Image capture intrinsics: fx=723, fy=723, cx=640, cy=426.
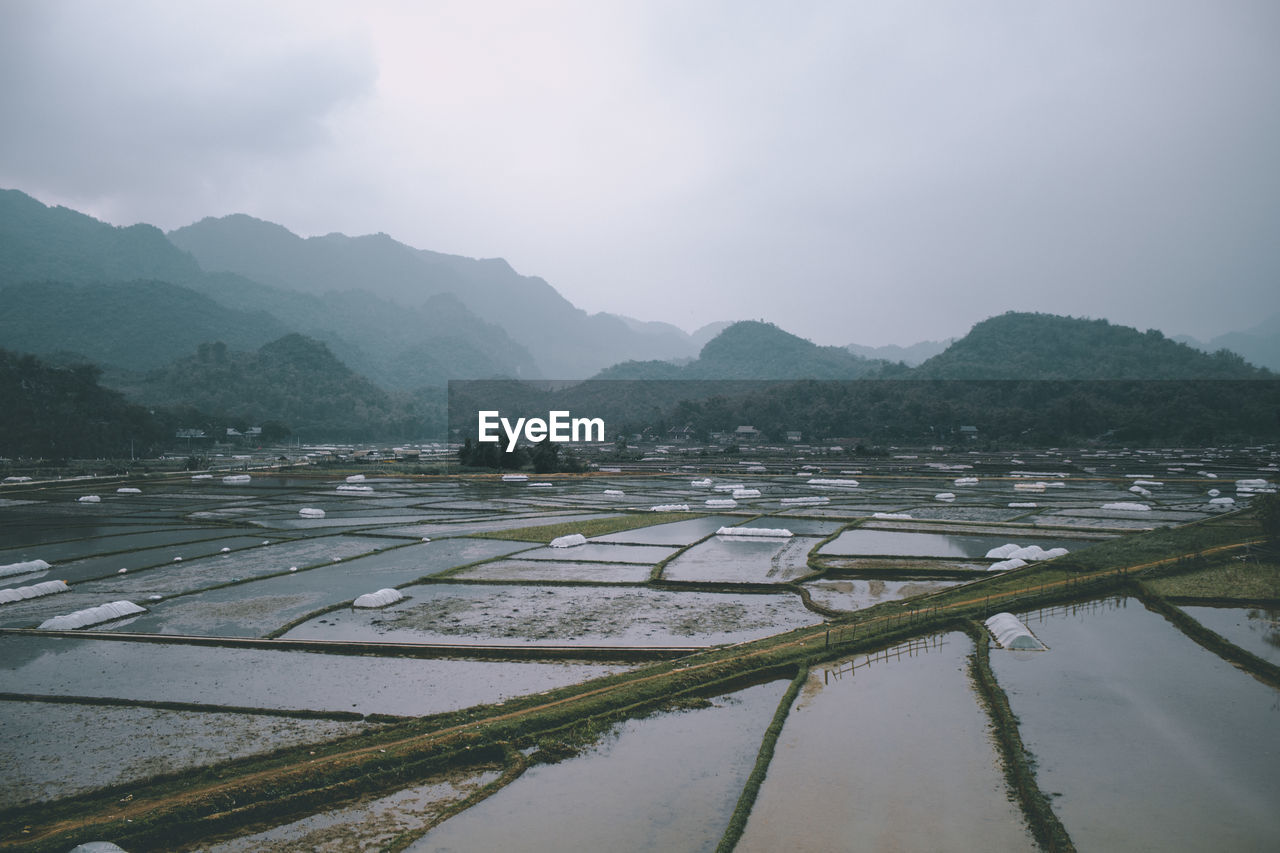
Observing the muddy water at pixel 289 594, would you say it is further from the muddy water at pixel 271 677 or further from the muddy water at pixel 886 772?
the muddy water at pixel 886 772

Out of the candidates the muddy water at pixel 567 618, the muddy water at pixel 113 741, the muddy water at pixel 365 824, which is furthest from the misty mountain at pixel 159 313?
the muddy water at pixel 365 824

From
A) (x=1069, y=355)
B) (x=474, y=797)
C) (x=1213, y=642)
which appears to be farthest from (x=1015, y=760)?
(x=1069, y=355)

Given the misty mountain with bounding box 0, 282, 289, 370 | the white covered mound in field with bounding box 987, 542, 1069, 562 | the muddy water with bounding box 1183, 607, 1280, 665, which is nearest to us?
the muddy water with bounding box 1183, 607, 1280, 665

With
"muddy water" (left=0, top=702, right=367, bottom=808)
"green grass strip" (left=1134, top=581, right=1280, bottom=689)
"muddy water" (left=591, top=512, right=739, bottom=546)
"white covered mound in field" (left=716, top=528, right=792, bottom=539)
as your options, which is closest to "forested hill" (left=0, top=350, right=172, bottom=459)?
"muddy water" (left=591, top=512, right=739, bottom=546)

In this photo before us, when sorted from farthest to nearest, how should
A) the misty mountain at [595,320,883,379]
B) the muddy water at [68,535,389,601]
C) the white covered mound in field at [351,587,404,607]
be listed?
the misty mountain at [595,320,883,379] < the muddy water at [68,535,389,601] < the white covered mound in field at [351,587,404,607]

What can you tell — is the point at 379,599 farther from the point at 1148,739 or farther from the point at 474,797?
the point at 1148,739

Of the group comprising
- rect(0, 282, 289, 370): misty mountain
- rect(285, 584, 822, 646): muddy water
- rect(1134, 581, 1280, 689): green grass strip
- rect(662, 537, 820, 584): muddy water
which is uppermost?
rect(0, 282, 289, 370): misty mountain

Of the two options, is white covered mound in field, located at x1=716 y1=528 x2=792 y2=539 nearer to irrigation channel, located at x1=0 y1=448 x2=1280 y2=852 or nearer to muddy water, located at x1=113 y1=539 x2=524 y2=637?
irrigation channel, located at x1=0 y1=448 x2=1280 y2=852

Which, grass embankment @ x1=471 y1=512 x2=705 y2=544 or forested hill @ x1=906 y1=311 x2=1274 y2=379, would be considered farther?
forested hill @ x1=906 y1=311 x2=1274 y2=379

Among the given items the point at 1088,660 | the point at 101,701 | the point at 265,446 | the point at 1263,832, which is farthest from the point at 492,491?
the point at 265,446
